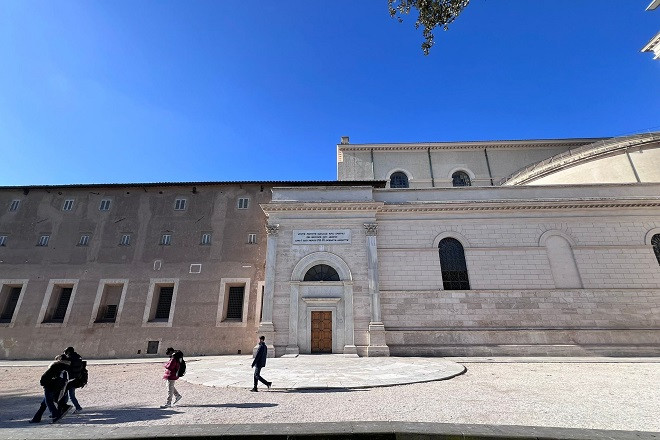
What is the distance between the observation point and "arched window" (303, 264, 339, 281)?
18016mm

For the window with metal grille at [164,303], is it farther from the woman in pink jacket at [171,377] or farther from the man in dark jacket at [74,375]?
the woman in pink jacket at [171,377]

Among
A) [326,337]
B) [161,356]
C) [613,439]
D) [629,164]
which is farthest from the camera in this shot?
[629,164]

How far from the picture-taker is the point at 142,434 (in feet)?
13.6

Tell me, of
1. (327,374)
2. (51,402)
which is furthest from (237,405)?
(327,374)

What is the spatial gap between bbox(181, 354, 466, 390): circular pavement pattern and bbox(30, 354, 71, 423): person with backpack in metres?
3.75

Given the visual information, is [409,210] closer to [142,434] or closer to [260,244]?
[260,244]

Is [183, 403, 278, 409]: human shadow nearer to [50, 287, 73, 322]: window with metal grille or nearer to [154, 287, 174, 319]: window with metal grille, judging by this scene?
[154, 287, 174, 319]: window with metal grille

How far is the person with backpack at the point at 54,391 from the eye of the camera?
643 cm

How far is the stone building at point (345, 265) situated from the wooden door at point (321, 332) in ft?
0.25

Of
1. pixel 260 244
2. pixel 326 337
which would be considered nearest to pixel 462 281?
pixel 326 337

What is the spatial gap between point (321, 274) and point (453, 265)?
8128mm

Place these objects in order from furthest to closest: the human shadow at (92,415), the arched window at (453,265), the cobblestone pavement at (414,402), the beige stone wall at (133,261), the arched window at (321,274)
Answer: the beige stone wall at (133,261) → the arched window at (321,274) → the arched window at (453,265) → the human shadow at (92,415) → the cobblestone pavement at (414,402)

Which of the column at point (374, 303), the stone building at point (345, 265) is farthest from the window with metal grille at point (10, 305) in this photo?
the column at point (374, 303)

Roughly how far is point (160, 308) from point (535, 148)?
3464cm
